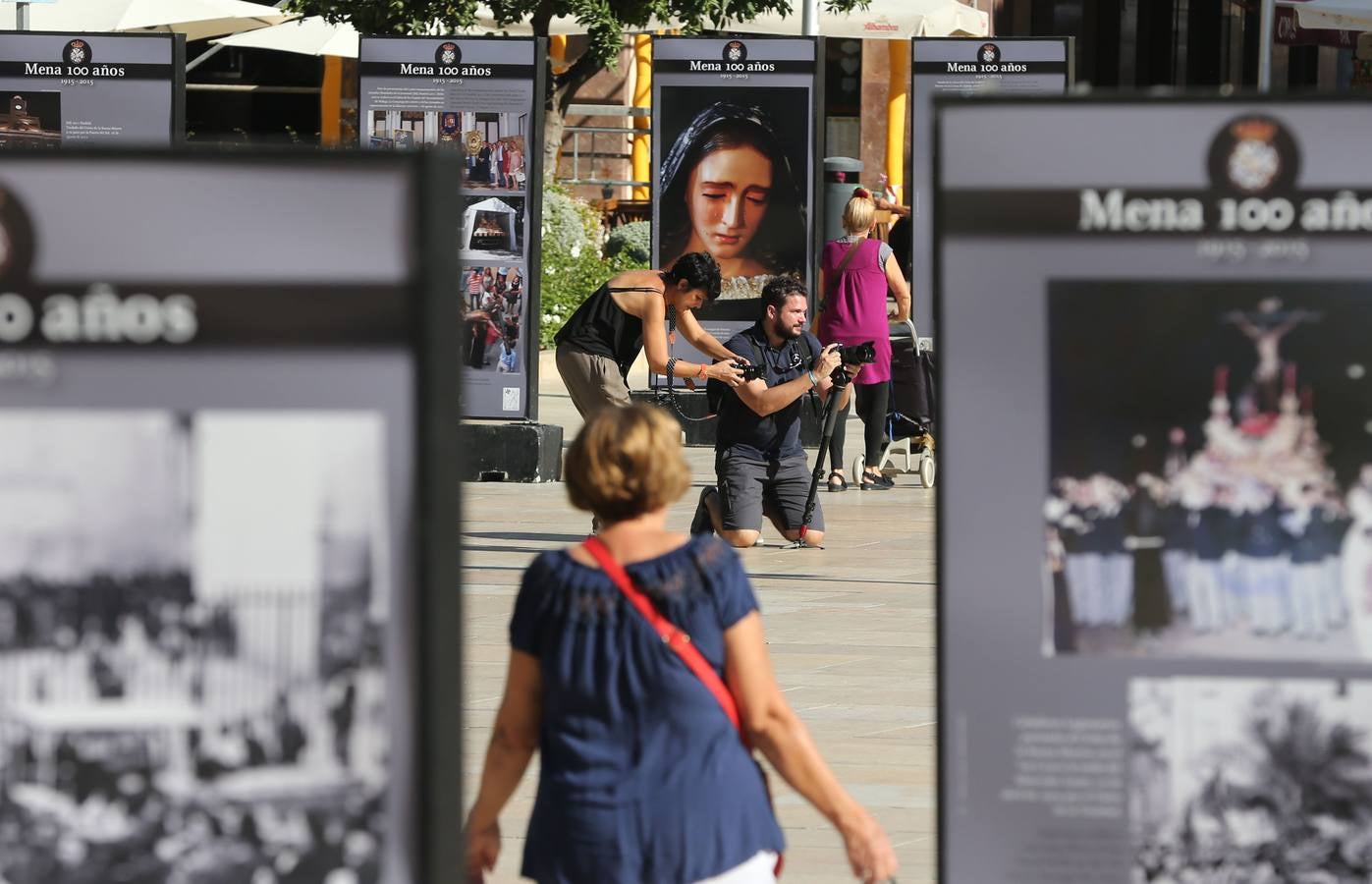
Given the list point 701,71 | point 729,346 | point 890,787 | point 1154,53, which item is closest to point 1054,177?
point 890,787

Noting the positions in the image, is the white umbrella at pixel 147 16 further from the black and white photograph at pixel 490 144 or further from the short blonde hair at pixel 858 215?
the short blonde hair at pixel 858 215

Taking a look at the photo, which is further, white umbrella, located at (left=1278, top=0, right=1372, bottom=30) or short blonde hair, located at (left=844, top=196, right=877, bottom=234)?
white umbrella, located at (left=1278, top=0, right=1372, bottom=30)

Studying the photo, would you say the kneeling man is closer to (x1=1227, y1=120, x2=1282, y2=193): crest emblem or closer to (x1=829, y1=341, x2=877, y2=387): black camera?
(x1=829, y1=341, x2=877, y2=387): black camera

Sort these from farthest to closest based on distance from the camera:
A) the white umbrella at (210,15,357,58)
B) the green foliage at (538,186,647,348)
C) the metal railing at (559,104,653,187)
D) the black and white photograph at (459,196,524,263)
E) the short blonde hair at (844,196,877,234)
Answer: the metal railing at (559,104,653,187)
the white umbrella at (210,15,357,58)
the green foliage at (538,186,647,348)
the short blonde hair at (844,196,877,234)
the black and white photograph at (459,196,524,263)

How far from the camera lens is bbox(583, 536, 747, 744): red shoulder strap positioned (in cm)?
366

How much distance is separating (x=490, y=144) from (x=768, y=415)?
4255mm

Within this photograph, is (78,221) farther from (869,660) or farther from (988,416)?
(869,660)

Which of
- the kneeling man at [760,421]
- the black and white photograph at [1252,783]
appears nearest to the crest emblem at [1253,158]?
the black and white photograph at [1252,783]

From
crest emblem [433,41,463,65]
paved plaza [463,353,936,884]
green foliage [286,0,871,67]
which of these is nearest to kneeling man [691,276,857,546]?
paved plaza [463,353,936,884]

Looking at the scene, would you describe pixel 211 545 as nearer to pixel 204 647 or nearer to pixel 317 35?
pixel 204 647

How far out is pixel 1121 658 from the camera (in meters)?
3.30

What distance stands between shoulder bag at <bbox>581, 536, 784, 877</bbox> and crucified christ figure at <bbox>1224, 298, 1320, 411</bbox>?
969 mm

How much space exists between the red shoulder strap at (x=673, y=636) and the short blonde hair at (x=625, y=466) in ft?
0.29

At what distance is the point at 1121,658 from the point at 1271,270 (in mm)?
580
